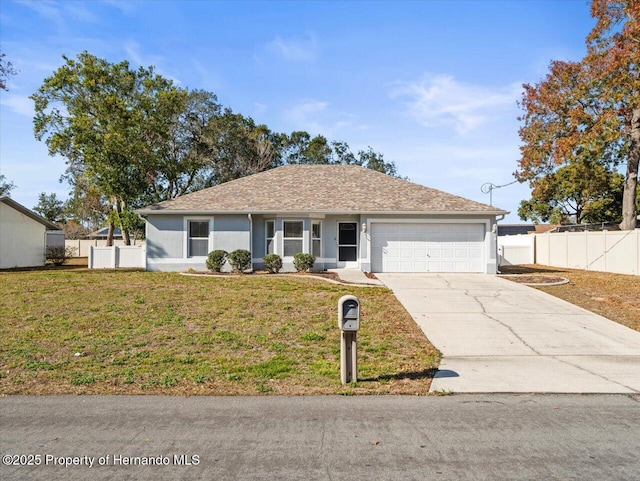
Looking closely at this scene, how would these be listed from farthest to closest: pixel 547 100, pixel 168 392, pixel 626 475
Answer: pixel 547 100
pixel 168 392
pixel 626 475

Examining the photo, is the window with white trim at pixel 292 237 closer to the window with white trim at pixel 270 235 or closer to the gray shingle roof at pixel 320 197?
the window with white trim at pixel 270 235

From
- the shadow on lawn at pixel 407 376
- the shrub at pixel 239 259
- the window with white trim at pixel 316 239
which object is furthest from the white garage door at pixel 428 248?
the shadow on lawn at pixel 407 376

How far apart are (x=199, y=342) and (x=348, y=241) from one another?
12.4m

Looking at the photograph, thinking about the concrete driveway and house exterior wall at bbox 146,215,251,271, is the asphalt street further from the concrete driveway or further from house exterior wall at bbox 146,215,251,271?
house exterior wall at bbox 146,215,251,271

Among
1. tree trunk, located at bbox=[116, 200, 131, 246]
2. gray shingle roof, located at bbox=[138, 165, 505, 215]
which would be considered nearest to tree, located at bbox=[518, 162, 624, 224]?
gray shingle roof, located at bbox=[138, 165, 505, 215]

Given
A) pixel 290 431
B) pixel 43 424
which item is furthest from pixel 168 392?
pixel 290 431

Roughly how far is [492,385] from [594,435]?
183cm

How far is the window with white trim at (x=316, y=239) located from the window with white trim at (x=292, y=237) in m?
0.54

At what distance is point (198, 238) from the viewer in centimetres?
1995

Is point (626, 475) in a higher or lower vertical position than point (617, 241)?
lower

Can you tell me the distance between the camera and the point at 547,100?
28.2 m

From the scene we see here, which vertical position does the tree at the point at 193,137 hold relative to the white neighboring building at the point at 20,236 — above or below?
above

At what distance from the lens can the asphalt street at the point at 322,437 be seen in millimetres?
3889

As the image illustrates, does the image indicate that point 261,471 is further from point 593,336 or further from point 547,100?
point 547,100
